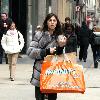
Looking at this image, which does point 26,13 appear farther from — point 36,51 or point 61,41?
point 61,41

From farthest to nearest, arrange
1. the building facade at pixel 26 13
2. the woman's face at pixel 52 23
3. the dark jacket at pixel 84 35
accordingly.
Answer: the building facade at pixel 26 13 → the dark jacket at pixel 84 35 → the woman's face at pixel 52 23

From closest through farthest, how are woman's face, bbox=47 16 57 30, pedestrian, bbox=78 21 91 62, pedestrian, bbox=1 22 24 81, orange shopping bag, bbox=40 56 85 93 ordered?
1. orange shopping bag, bbox=40 56 85 93
2. woman's face, bbox=47 16 57 30
3. pedestrian, bbox=1 22 24 81
4. pedestrian, bbox=78 21 91 62

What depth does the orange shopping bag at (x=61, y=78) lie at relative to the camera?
6.96 m

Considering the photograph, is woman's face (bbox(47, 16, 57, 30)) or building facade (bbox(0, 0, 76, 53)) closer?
woman's face (bbox(47, 16, 57, 30))

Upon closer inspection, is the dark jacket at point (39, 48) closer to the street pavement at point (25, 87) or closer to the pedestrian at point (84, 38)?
the street pavement at point (25, 87)

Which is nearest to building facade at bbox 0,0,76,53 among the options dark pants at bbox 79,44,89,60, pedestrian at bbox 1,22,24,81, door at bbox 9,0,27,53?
door at bbox 9,0,27,53

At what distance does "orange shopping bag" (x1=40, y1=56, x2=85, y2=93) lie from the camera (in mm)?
6961

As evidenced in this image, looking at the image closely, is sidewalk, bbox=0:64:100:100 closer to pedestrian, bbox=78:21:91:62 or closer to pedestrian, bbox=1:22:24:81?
pedestrian, bbox=1:22:24:81

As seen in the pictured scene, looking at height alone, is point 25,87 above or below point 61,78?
below

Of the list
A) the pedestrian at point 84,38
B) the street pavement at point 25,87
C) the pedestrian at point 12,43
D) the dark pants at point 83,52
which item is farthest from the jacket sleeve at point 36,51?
the dark pants at point 83,52

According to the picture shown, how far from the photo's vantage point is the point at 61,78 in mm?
6980

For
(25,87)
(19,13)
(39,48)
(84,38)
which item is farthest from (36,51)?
(19,13)

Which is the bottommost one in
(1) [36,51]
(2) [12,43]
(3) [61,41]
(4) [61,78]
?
(2) [12,43]

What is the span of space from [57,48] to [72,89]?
0.60 meters
